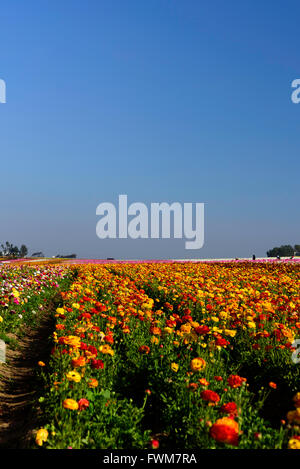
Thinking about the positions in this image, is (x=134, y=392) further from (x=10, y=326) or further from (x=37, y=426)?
(x=10, y=326)

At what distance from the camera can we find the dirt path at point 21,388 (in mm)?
4520

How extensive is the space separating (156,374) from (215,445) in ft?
5.61

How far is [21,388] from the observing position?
6270mm

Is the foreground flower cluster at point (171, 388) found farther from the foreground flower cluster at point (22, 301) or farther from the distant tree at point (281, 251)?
the distant tree at point (281, 251)

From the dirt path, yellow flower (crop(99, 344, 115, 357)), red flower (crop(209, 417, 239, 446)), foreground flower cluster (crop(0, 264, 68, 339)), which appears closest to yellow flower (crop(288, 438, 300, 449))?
red flower (crop(209, 417, 239, 446))

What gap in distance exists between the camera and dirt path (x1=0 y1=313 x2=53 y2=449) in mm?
4520

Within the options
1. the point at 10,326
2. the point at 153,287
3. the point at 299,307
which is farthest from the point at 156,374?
the point at 153,287

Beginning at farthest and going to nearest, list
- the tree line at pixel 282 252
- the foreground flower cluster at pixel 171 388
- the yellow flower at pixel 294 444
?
the tree line at pixel 282 252
the foreground flower cluster at pixel 171 388
the yellow flower at pixel 294 444

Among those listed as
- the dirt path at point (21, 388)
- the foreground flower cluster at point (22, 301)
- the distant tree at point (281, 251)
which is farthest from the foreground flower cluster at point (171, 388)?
the distant tree at point (281, 251)

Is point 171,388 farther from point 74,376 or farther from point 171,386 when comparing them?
point 74,376

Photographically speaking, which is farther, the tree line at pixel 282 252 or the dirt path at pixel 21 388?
the tree line at pixel 282 252

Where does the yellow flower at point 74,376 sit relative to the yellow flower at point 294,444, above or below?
above

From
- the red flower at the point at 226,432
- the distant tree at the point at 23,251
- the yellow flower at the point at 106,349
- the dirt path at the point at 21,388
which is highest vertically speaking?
the distant tree at the point at 23,251

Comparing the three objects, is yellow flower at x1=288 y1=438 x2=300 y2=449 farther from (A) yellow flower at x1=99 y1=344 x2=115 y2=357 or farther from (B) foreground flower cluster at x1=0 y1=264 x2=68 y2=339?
(B) foreground flower cluster at x1=0 y1=264 x2=68 y2=339
